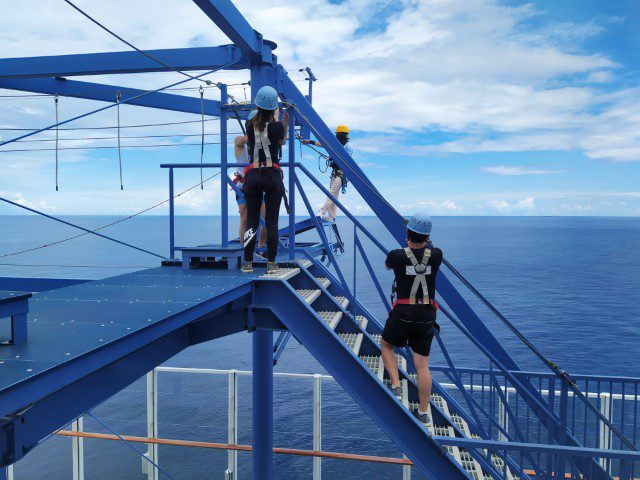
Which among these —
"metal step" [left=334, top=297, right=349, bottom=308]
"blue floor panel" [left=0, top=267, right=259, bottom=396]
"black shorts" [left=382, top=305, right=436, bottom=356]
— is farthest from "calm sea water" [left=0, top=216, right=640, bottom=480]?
"black shorts" [left=382, top=305, right=436, bottom=356]

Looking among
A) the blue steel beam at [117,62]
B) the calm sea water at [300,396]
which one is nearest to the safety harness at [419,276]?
the blue steel beam at [117,62]

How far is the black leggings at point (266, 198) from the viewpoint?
6.04 metres

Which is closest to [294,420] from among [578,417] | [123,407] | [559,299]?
[123,407]

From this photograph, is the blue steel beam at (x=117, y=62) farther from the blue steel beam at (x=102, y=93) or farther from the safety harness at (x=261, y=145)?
the safety harness at (x=261, y=145)

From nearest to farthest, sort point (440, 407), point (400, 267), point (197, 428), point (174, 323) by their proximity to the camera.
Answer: point (174, 323) < point (400, 267) < point (440, 407) < point (197, 428)

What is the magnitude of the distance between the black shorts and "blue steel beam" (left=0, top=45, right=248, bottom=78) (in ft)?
Answer: 16.7

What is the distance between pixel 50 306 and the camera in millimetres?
4406

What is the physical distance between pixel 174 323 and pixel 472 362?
33.6 metres

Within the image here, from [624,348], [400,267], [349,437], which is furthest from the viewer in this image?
[624,348]

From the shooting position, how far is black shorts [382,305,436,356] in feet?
17.1

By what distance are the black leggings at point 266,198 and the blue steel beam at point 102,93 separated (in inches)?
156

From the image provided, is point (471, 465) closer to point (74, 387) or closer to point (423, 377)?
point (423, 377)

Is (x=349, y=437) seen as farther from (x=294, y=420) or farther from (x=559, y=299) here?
(x=559, y=299)

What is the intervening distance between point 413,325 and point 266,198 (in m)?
2.51
